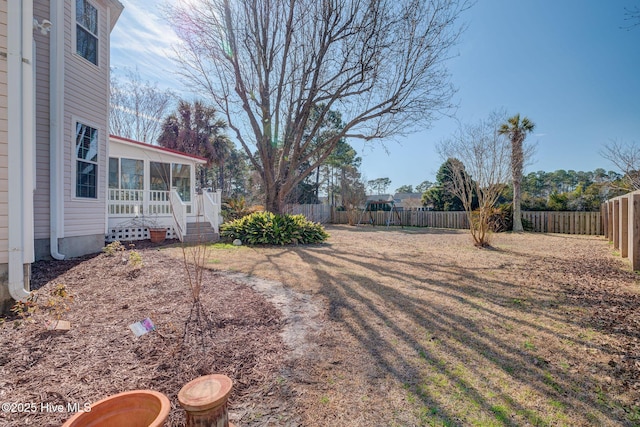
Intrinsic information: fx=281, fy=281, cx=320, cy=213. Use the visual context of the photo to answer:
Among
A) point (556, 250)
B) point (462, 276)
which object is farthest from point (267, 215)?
point (556, 250)

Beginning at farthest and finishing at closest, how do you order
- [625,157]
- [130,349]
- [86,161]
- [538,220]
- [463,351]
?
[538,220] < [625,157] < [86,161] < [463,351] < [130,349]

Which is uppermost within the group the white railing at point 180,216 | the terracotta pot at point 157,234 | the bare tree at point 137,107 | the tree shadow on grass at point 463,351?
the bare tree at point 137,107

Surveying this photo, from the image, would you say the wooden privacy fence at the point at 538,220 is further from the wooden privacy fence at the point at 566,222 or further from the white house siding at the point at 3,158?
the white house siding at the point at 3,158

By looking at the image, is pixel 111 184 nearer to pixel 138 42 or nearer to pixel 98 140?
pixel 98 140

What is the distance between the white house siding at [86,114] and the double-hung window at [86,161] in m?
0.11

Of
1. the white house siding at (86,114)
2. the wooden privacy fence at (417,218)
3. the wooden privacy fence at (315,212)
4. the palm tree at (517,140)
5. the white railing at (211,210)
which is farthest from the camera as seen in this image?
the wooden privacy fence at (315,212)

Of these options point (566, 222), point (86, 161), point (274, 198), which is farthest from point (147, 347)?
point (566, 222)

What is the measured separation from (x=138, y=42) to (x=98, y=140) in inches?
171

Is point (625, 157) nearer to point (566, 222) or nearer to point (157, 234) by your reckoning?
point (566, 222)

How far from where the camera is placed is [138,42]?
9.00 metres

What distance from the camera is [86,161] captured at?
6.37m

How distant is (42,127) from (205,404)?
6765 mm

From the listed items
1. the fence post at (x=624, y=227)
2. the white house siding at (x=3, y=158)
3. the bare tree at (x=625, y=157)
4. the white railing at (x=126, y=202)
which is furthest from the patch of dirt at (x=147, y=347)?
the bare tree at (x=625, y=157)

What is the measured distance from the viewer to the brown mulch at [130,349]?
1.83 metres
